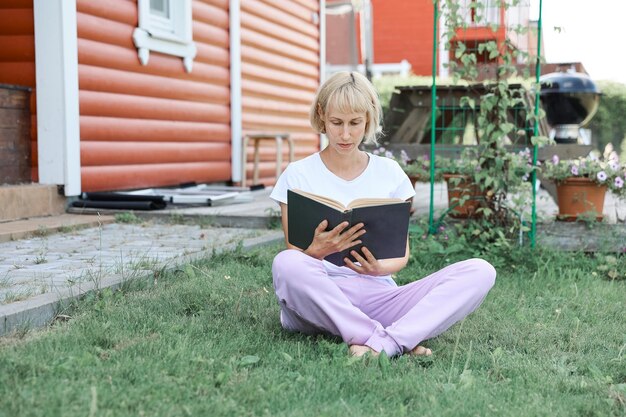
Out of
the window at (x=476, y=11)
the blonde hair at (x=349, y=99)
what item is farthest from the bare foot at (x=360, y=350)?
the window at (x=476, y=11)

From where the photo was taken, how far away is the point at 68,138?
19.2 ft

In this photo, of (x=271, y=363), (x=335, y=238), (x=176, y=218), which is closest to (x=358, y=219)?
(x=335, y=238)

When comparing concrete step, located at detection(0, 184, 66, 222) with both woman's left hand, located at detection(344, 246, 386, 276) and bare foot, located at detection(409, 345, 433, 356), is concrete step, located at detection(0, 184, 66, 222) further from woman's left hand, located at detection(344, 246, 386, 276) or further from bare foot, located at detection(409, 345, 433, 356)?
bare foot, located at detection(409, 345, 433, 356)

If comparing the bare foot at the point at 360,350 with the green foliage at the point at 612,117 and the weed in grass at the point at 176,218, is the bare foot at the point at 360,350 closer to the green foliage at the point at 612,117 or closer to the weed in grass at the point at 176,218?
the weed in grass at the point at 176,218

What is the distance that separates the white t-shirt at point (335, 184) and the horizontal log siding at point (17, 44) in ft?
11.6

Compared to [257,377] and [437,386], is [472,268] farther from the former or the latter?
[257,377]

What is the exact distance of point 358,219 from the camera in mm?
2625

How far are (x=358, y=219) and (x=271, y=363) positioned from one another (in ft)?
1.80

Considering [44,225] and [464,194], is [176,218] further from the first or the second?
[464,194]

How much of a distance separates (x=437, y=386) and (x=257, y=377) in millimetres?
544

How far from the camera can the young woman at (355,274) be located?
2770mm

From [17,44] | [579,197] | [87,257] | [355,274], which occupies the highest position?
[17,44]

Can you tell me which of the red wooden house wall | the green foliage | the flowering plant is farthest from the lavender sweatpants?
the green foliage

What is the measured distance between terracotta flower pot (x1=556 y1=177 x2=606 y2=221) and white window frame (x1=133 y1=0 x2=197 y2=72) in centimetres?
369
